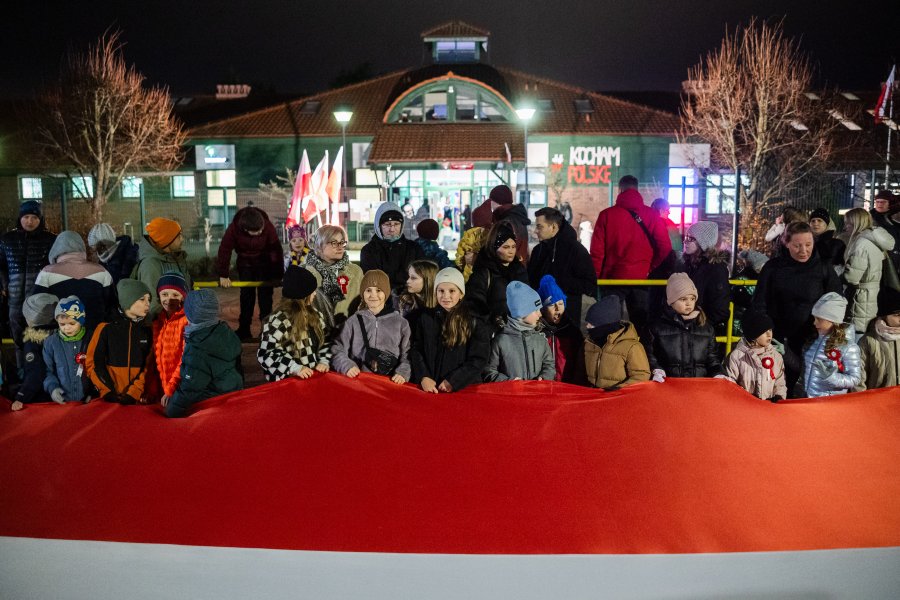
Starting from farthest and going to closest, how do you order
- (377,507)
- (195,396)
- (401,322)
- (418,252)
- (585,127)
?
(585,127) → (418,252) → (401,322) → (195,396) → (377,507)

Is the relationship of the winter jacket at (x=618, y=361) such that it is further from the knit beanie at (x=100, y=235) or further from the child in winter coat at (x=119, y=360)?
the knit beanie at (x=100, y=235)

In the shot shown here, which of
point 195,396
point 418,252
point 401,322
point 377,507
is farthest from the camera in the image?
point 418,252

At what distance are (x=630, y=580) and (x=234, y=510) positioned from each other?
6.50 feet

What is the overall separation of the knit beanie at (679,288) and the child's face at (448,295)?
143cm

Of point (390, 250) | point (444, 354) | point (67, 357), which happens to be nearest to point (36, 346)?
point (67, 357)

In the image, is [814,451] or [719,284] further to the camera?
[719,284]

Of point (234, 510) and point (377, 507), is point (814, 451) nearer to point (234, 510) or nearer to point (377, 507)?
point (377, 507)

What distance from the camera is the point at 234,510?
4.14 meters

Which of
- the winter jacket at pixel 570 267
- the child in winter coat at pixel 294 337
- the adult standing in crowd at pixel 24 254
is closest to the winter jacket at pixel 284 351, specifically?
the child in winter coat at pixel 294 337

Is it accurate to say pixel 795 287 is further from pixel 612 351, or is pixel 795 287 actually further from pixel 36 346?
pixel 36 346

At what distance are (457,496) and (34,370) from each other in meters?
2.99

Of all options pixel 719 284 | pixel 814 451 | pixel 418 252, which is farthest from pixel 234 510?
pixel 719 284

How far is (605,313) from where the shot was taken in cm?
512

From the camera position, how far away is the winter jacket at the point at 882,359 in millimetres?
5574
